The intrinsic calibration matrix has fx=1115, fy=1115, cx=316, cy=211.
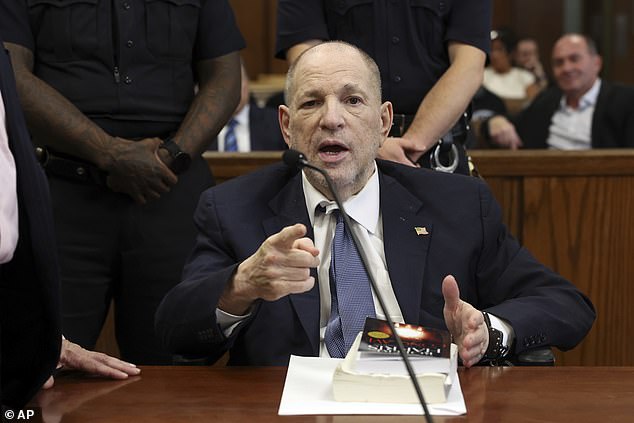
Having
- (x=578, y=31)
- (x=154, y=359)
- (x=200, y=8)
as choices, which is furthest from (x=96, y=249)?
(x=578, y=31)

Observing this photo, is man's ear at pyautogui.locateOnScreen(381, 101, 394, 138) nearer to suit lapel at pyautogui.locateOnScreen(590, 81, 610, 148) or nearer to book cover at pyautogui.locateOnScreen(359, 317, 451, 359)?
book cover at pyautogui.locateOnScreen(359, 317, 451, 359)

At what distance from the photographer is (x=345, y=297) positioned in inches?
96.0

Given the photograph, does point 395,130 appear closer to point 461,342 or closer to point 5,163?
point 461,342

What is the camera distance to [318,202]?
2582 millimetres

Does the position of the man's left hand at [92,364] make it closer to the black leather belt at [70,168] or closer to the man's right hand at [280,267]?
the man's right hand at [280,267]

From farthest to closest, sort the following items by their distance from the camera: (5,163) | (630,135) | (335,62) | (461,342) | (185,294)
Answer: (630,135)
(335,62)
(185,294)
(461,342)
(5,163)

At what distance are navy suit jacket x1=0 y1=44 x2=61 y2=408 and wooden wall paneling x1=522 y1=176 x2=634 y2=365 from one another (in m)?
2.43

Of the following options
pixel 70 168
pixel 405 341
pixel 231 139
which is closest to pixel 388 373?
pixel 405 341

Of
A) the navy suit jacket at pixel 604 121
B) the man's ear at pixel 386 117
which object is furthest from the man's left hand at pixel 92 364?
the navy suit jacket at pixel 604 121

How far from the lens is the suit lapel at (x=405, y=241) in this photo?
8.06ft

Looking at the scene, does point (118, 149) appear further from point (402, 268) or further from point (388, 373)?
point (388, 373)

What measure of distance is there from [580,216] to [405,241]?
157 centimetres

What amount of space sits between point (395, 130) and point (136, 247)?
2.65 feet

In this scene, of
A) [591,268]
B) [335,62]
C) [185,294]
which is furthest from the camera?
[591,268]
